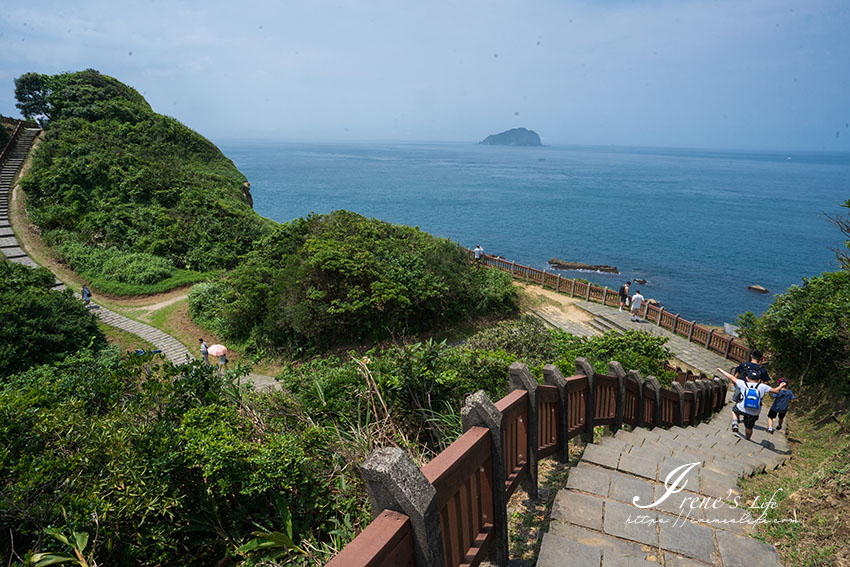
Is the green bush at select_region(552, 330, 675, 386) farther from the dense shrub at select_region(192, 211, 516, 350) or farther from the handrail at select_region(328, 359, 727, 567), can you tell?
the dense shrub at select_region(192, 211, 516, 350)

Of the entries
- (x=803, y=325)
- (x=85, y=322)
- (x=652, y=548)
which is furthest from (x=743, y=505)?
(x=85, y=322)

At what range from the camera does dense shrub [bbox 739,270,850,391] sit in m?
10.2

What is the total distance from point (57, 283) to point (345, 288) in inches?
541

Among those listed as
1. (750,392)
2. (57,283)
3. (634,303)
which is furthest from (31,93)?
(750,392)

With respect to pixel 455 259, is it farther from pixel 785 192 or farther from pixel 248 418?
pixel 785 192

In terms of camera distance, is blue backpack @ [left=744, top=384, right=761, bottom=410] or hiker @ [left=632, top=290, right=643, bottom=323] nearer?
blue backpack @ [left=744, top=384, right=761, bottom=410]

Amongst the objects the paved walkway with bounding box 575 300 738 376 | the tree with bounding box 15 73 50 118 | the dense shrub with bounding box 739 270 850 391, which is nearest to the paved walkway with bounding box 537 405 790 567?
the dense shrub with bounding box 739 270 850 391

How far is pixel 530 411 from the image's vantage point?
380cm

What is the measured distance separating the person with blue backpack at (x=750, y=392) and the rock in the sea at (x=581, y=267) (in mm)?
32341

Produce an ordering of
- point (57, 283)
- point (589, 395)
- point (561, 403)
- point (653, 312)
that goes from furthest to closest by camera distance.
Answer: point (653, 312) → point (57, 283) → point (589, 395) → point (561, 403)

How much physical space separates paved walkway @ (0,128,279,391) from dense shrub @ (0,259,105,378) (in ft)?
3.94

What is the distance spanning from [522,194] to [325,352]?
78122 millimetres

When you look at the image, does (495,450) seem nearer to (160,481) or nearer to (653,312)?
(160,481)

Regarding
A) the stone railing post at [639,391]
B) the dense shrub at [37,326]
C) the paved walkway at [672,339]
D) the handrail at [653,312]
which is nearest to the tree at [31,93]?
the dense shrub at [37,326]
